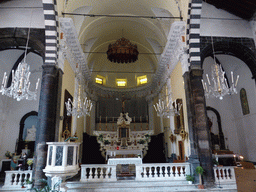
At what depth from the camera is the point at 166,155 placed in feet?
40.9

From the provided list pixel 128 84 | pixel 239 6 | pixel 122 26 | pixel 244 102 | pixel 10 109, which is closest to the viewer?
pixel 239 6

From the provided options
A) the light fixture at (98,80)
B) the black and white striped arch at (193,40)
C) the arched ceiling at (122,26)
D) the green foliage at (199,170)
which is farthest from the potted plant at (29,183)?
the light fixture at (98,80)

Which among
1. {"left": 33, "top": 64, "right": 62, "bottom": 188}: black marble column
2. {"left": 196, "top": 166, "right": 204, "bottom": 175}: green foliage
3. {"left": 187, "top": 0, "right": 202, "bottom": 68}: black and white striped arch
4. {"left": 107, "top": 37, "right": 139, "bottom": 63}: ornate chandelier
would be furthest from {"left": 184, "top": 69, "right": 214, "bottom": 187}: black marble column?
{"left": 33, "top": 64, "right": 62, "bottom": 188}: black marble column

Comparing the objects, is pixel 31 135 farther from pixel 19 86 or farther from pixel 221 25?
pixel 221 25

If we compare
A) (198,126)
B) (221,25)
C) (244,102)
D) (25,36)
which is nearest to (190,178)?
(198,126)

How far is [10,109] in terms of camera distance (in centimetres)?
1090

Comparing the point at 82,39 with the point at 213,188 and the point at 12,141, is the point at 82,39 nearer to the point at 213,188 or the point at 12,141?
the point at 12,141

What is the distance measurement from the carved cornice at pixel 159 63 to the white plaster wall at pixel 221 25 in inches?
46.5

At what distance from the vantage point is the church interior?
23.0ft

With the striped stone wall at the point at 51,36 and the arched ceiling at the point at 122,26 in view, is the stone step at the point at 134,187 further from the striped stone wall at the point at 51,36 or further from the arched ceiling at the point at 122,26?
the arched ceiling at the point at 122,26

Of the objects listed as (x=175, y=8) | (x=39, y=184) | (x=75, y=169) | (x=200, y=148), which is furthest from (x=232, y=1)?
(x=39, y=184)

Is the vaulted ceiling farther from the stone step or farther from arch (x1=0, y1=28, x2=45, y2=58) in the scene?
arch (x1=0, y1=28, x2=45, y2=58)

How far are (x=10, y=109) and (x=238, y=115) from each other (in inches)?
518

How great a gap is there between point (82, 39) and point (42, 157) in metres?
7.34
